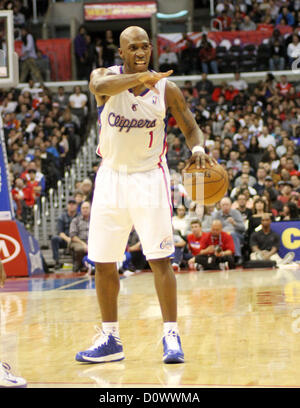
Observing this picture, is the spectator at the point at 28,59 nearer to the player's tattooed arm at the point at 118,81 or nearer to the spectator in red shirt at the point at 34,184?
the spectator in red shirt at the point at 34,184

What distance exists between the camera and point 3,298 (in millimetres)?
9164

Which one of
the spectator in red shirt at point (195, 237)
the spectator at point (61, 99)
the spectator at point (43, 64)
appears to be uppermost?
the spectator at point (43, 64)

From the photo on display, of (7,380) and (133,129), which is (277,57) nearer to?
(133,129)

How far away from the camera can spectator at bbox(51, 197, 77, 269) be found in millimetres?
14641

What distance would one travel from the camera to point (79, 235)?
1417cm

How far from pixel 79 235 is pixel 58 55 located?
11.7 m

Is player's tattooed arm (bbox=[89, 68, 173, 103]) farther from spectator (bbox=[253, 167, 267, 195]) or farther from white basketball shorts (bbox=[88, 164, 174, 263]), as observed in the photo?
spectator (bbox=[253, 167, 267, 195])

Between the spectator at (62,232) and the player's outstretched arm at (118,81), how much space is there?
1017cm

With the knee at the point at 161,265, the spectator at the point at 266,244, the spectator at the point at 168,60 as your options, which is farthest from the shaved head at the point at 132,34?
the spectator at the point at 168,60

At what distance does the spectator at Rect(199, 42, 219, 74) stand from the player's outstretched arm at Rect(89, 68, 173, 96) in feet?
59.3

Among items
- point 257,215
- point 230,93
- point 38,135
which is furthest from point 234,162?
point 38,135

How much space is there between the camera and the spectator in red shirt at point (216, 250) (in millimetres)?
13133
